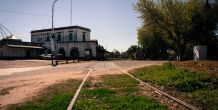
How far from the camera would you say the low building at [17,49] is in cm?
6981

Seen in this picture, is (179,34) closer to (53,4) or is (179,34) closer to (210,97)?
(53,4)

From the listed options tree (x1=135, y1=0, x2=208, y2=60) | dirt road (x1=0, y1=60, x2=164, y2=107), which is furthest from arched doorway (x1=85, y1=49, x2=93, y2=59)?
dirt road (x1=0, y1=60, x2=164, y2=107)

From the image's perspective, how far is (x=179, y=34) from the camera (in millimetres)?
37562

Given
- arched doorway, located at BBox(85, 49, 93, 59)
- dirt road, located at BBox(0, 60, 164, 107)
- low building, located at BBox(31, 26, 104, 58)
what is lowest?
dirt road, located at BBox(0, 60, 164, 107)

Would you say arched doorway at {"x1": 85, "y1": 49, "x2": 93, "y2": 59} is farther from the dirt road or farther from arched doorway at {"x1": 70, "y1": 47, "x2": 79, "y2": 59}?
the dirt road

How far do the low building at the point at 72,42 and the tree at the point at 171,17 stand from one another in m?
43.9

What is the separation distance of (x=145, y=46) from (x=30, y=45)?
27283mm

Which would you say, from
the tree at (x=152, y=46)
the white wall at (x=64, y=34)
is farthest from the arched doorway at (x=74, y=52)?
the tree at (x=152, y=46)

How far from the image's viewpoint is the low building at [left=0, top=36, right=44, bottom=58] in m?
69.8

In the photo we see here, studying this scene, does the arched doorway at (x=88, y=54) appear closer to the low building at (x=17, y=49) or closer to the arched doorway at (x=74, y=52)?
the arched doorway at (x=74, y=52)

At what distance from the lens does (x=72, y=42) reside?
85375 mm

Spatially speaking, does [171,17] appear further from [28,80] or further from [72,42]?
[72,42]

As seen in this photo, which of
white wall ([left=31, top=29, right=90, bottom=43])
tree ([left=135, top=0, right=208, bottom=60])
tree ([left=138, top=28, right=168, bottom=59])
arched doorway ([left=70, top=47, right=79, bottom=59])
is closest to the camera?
tree ([left=135, top=0, right=208, bottom=60])

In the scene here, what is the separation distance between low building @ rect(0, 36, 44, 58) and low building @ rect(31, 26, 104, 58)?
5.21 meters
